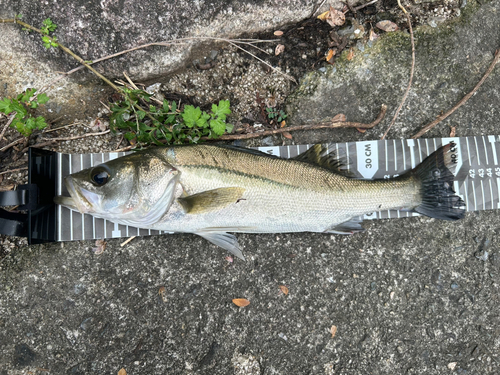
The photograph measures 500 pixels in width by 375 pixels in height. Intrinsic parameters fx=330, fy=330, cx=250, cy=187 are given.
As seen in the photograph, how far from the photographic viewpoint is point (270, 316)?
10.3 feet

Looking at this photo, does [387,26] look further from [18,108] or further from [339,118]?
[18,108]

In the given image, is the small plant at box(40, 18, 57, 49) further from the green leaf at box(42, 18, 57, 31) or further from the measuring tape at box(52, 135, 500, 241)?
the measuring tape at box(52, 135, 500, 241)

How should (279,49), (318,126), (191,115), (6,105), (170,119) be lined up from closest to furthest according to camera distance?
(6,105) < (191,115) < (170,119) < (318,126) < (279,49)

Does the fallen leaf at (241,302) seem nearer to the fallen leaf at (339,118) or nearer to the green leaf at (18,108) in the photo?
the fallen leaf at (339,118)

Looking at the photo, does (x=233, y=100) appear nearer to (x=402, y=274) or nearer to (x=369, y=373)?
(x=402, y=274)

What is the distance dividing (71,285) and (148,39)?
2.46 meters

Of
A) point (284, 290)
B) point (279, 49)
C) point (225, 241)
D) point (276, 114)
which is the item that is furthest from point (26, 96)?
point (284, 290)

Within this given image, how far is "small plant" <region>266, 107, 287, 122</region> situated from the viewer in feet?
11.0

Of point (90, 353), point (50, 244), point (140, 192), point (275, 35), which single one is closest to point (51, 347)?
point (90, 353)

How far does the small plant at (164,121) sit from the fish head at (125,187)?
0.48 metres

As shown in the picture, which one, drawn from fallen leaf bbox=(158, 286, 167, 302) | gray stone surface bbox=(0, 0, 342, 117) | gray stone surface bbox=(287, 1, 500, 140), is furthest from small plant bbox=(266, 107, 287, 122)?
fallen leaf bbox=(158, 286, 167, 302)

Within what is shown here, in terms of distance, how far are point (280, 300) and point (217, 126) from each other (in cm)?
175

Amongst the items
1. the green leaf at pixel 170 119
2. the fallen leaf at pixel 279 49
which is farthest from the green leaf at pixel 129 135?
the fallen leaf at pixel 279 49

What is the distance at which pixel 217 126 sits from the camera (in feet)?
9.91
